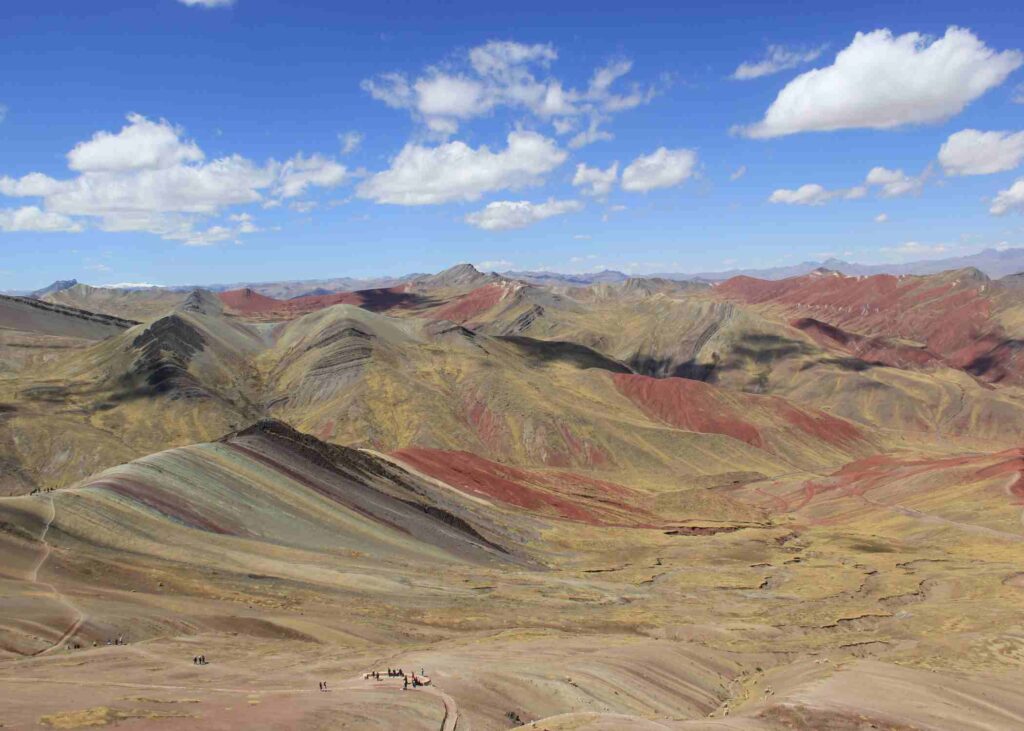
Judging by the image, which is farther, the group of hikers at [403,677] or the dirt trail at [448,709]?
the group of hikers at [403,677]

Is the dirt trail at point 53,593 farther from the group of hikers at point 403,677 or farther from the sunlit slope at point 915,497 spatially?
the sunlit slope at point 915,497

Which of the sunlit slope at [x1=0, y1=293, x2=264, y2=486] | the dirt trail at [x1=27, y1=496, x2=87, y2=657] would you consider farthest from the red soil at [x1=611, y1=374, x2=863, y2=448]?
the dirt trail at [x1=27, y1=496, x2=87, y2=657]

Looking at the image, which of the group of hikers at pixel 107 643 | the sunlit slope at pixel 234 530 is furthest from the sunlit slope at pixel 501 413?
the group of hikers at pixel 107 643

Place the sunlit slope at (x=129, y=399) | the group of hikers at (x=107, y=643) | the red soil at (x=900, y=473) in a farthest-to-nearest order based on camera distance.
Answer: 1. the sunlit slope at (x=129, y=399)
2. the red soil at (x=900, y=473)
3. the group of hikers at (x=107, y=643)

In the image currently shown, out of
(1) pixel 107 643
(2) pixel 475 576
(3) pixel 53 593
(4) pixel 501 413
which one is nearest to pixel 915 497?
(4) pixel 501 413

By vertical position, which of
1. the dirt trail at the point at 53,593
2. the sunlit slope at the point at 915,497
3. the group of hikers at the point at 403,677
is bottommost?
the sunlit slope at the point at 915,497

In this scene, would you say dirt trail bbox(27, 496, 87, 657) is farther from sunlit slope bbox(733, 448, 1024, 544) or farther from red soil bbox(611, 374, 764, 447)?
red soil bbox(611, 374, 764, 447)

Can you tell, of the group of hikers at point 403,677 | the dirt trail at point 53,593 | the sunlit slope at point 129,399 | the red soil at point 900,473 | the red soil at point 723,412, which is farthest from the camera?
the red soil at point 723,412
